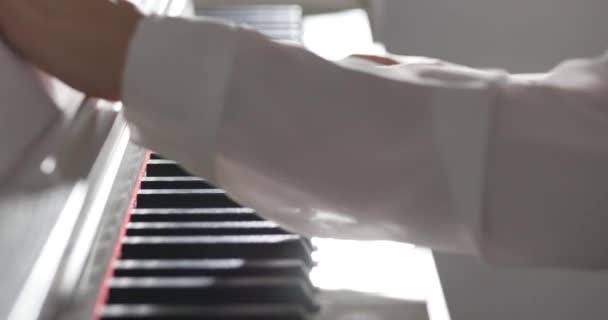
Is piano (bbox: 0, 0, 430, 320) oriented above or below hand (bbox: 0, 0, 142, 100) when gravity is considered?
below

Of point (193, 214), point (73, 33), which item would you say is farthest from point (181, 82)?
point (193, 214)

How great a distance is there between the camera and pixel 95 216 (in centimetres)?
51

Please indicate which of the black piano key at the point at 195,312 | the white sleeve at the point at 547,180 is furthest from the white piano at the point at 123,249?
the white sleeve at the point at 547,180

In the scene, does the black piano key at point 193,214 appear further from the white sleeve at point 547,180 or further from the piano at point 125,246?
the white sleeve at point 547,180

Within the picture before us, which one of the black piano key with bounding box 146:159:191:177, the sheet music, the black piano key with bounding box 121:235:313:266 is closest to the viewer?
the sheet music

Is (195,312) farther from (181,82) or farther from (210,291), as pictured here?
(181,82)

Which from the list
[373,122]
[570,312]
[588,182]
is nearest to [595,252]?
[588,182]

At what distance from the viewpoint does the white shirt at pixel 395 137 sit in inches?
16.5

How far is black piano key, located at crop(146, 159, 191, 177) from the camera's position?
0.65 metres

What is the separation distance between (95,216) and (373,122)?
9.1 inches

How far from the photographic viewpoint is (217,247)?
55 centimetres

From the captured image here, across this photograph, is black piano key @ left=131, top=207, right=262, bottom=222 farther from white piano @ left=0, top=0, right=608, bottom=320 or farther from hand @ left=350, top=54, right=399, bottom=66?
hand @ left=350, top=54, right=399, bottom=66

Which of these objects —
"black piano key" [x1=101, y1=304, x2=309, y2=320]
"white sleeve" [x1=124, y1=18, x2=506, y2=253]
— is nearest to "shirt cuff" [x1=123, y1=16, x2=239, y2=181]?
"white sleeve" [x1=124, y1=18, x2=506, y2=253]

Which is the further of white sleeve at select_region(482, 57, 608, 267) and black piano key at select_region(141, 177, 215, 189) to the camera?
black piano key at select_region(141, 177, 215, 189)
